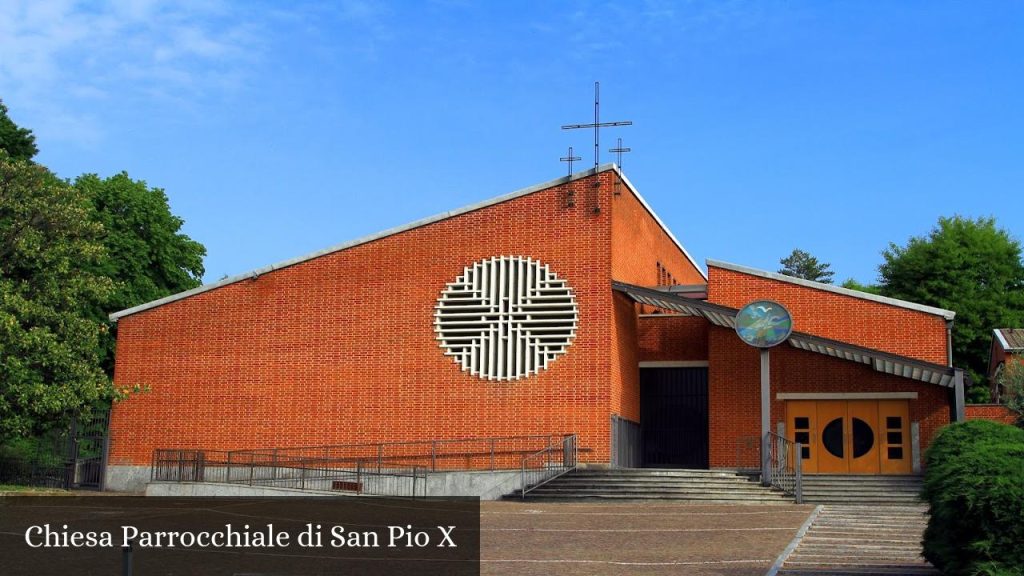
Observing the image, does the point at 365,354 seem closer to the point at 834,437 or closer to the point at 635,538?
the point at 834,437

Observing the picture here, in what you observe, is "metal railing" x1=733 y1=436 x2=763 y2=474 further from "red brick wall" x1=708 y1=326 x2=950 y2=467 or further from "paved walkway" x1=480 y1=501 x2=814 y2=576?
"paved walkway" x1=480 y1=501 x2=814 y2=576

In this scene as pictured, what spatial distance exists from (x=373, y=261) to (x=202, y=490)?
7270 millimetres

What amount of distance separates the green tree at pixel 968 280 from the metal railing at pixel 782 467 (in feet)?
73.9

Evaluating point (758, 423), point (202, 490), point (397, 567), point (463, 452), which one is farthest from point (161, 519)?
point (758, 423)

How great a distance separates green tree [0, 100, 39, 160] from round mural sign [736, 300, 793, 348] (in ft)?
84.7

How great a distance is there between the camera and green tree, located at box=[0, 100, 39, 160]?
1538 inches

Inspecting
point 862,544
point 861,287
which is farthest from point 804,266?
point 862,544

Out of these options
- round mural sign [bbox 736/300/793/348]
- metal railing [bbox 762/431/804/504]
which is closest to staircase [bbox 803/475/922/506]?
metal railing [bbox 762/431/804/504]

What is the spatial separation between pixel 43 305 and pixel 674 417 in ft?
53.7

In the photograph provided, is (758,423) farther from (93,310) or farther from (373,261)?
(93,310)

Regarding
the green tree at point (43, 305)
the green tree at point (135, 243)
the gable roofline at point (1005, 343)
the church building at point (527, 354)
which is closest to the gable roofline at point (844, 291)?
the church building at point (527, 354)

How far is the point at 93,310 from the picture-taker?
39500 millimetres

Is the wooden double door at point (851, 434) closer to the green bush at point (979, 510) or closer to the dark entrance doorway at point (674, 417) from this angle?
the dark entrance doorway at point (674, 417)

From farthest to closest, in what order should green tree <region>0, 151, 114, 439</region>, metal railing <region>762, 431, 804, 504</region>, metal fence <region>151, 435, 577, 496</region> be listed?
metal fence <region>151, 435, 577, 496</region>
green tree <region>0, 151, 114, 439</region>
metal railing <region>762, 431, 804, 504</region>
